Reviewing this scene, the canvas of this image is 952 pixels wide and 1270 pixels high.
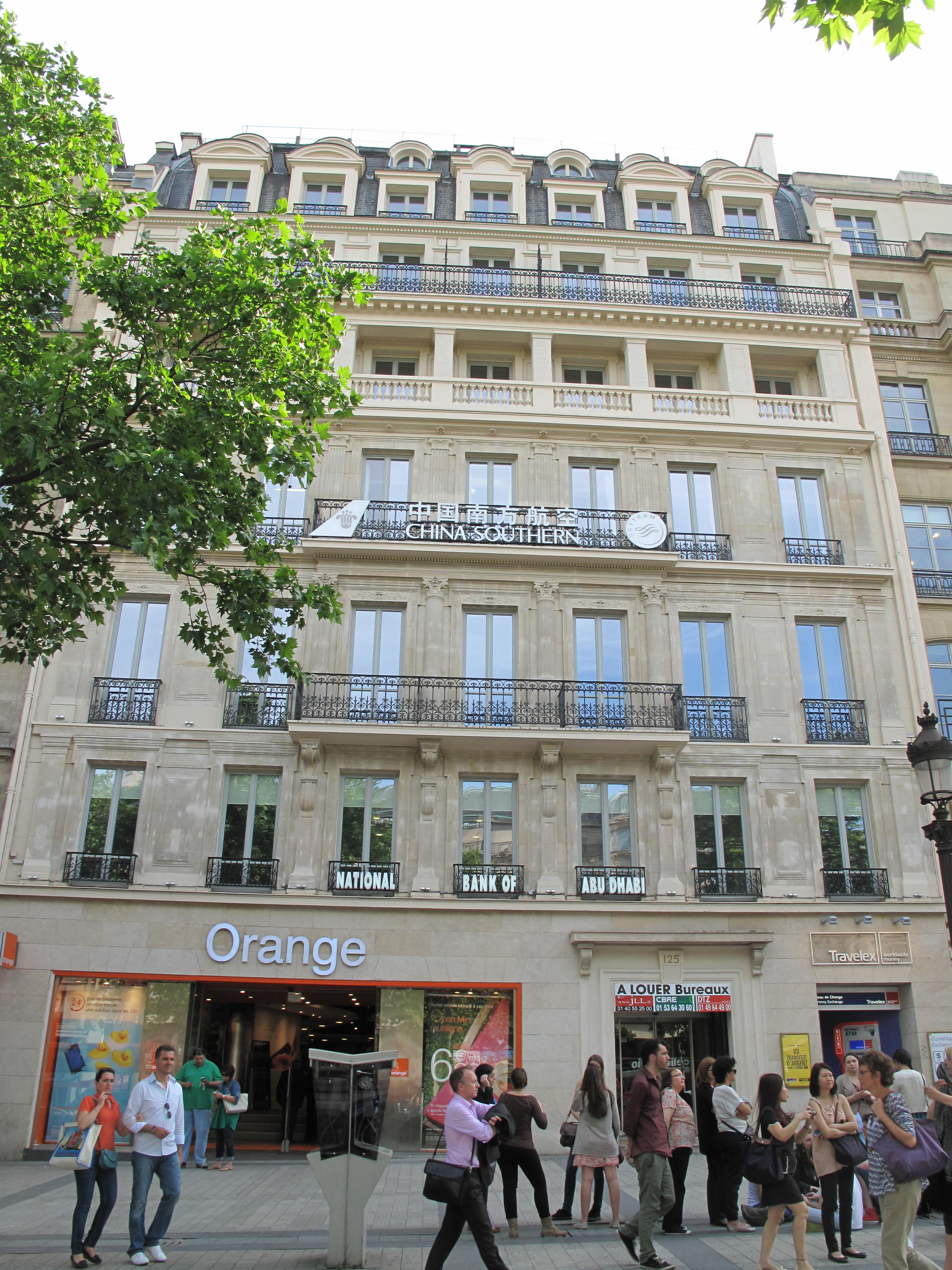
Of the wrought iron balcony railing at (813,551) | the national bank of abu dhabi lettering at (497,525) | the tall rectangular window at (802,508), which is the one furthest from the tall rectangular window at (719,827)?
the tall rectangular window at (802,508)

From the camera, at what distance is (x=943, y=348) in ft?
81.5

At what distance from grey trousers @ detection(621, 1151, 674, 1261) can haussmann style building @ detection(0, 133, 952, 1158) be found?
8922 millimetres

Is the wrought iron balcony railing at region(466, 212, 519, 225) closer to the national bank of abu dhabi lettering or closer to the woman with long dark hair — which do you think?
the national bank of abu dhabi lettering

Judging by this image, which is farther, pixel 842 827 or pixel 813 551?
pixel 813 551

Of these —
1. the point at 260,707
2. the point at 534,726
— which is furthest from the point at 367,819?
the point at 534,726

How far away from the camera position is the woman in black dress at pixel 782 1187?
804cm

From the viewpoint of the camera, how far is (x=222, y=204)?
976 inches

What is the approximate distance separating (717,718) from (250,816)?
9.68 m

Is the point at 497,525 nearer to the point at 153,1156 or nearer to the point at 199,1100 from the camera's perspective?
the point at 199,1100

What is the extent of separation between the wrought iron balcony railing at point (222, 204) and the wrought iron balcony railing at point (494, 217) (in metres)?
5.74

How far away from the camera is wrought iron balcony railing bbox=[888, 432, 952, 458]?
23.7 metres

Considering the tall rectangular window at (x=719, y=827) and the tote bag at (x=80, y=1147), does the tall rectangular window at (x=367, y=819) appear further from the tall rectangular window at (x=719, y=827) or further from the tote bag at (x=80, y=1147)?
the tote bag at (x=80, y=1147)

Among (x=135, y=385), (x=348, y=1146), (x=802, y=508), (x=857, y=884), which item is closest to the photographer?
(x=348, y=1146)

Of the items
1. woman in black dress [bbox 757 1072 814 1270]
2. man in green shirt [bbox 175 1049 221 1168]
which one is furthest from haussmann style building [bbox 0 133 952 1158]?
woman in black dress [bbox 757 1072 814 1270]
